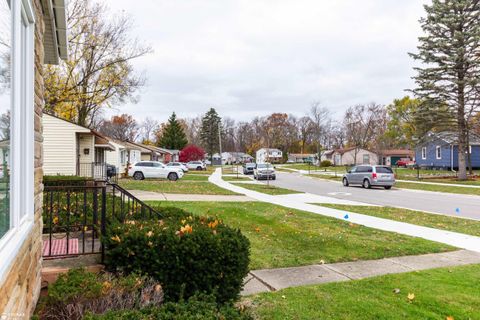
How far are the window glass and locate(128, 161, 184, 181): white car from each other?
26.7 meters

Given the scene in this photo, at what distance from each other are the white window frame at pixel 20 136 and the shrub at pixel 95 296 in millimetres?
745

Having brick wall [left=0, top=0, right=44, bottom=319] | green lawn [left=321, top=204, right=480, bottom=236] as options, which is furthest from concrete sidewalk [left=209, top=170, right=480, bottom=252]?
brick wall [left=0, top=0, right=44, bottom=319]

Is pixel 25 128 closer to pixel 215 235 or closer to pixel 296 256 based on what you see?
pixel 215 235

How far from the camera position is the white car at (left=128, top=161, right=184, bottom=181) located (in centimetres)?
2842

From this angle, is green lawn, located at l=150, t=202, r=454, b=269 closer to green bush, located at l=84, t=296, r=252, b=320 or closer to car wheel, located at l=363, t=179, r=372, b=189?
green bush, located at l=84, t=296, r=252, b=320

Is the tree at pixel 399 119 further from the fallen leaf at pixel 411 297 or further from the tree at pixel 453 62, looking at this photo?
the fallen leaf at pixel 411 297

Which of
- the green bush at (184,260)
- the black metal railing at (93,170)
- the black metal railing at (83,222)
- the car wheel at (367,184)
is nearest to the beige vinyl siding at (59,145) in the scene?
the black metal railing at (93,170)

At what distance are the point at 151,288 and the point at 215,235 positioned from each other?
0.86 meters

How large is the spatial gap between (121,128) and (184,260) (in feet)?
259

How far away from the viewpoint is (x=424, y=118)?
30219 mm

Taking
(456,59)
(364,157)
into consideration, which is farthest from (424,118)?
(364,157)

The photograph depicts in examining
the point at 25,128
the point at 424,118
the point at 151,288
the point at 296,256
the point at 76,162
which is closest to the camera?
the point at 25,128

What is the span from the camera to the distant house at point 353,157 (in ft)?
225

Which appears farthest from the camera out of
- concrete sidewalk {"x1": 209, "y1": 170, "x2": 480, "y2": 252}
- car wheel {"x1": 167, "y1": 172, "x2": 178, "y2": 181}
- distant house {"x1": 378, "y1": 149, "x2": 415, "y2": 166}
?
distant house {"x1": 378, "y1": 149, "x2": 415, "y2": 166}
